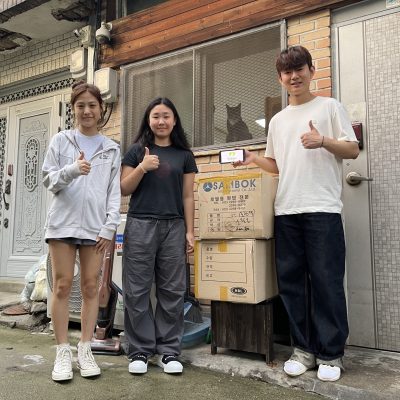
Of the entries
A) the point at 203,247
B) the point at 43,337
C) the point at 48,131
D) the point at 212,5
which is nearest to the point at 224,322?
the point at 203,247

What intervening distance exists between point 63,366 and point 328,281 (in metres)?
1.57

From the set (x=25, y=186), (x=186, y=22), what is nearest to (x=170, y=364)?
(x=186, y=22)

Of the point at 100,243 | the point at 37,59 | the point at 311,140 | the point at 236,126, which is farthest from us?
the point at 37,59

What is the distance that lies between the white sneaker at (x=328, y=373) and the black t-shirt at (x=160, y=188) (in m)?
1.22

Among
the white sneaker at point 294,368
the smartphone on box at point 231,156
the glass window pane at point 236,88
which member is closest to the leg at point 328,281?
the white sneaker at point 294,368

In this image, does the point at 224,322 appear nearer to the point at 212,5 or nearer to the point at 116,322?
the point at 116,322

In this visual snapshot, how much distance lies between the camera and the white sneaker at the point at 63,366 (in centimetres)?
236

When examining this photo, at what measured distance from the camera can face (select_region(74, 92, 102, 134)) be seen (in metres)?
2.54

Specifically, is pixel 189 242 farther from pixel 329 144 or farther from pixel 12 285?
pixel 12 285

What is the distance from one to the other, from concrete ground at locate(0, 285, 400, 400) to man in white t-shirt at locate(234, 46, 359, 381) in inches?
2.5

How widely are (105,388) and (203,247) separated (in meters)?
1.00

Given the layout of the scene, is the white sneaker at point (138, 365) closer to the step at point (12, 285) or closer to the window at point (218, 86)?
the window at point (218, 86)

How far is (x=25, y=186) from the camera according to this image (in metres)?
5.36

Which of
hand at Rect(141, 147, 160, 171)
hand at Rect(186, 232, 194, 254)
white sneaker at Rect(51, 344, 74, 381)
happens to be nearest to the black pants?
hand at Rect(186, 232, 194, 254)
